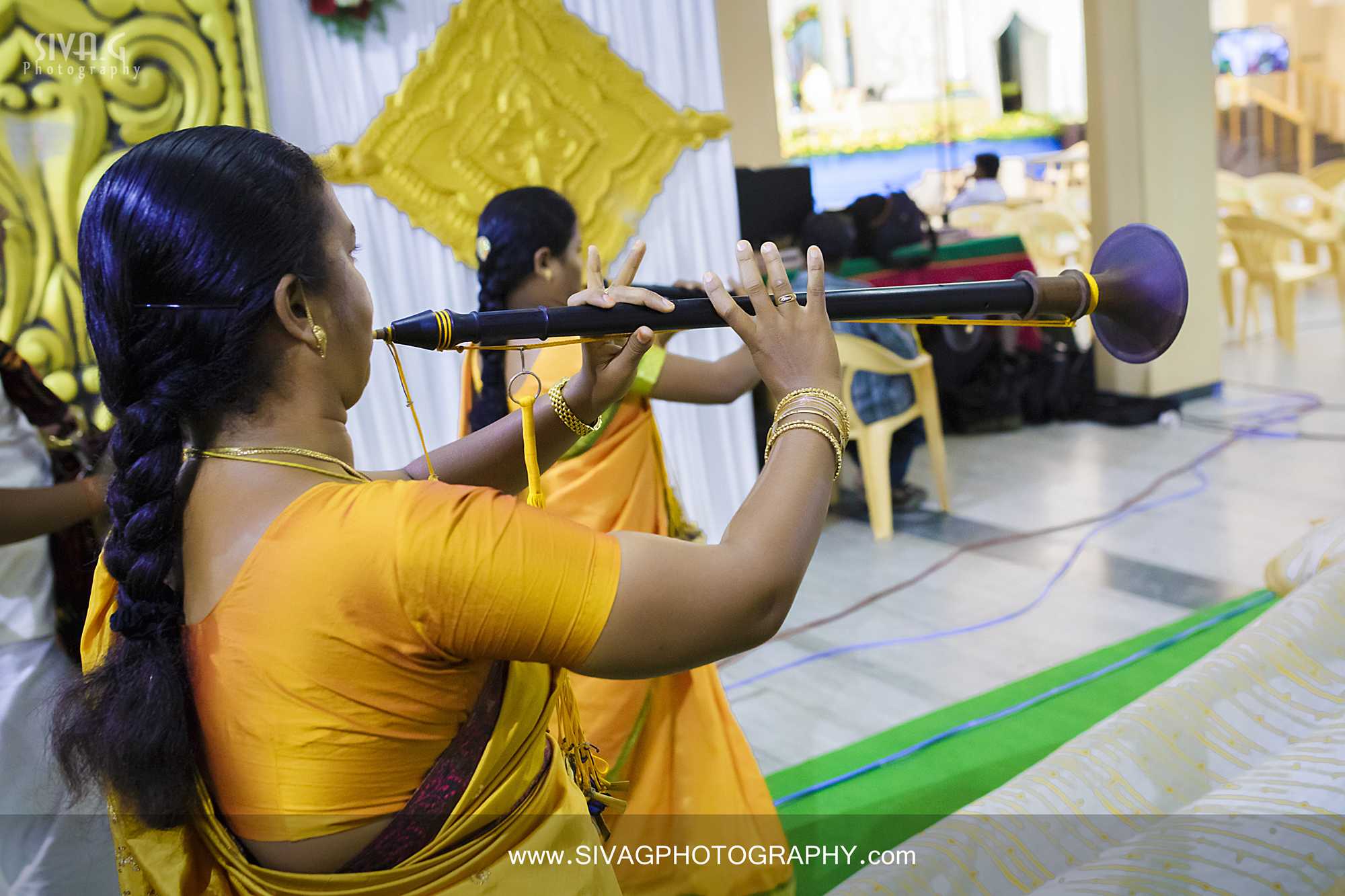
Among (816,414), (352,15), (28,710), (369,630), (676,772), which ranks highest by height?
(352,15)

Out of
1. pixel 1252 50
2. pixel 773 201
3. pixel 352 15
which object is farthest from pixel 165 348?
pixel 1252 50

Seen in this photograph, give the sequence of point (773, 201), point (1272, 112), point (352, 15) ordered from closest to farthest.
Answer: point (352, 15)
point (773, 201)
point (1272, 112)

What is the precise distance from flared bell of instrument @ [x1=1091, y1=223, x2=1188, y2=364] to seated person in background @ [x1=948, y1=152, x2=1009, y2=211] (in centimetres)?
577

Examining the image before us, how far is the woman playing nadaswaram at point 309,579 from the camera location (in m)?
0.84

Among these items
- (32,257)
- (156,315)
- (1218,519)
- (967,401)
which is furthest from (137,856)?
(967,401)

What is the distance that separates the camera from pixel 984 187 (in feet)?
22.3

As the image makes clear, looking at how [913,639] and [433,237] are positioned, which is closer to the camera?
[913,639]

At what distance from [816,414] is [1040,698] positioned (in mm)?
2122

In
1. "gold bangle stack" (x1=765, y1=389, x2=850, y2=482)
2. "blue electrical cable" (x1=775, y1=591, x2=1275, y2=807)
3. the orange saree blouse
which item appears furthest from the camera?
"blue electrical cable" (x1=775, y1=591, x2=1275, y2=807)

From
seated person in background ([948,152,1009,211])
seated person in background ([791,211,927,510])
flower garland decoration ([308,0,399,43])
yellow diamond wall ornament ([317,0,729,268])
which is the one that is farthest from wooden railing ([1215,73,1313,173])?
flower garland decoration ([308,0,399,43])

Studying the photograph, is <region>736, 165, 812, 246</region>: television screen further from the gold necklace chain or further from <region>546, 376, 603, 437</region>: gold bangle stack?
the gold necklace chain

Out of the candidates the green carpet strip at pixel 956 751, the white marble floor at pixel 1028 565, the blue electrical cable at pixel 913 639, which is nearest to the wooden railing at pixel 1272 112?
the white marble floor at pixel 1028 565

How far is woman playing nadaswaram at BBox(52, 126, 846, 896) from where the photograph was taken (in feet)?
2.75

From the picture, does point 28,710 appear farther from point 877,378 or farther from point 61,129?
point 877,378
